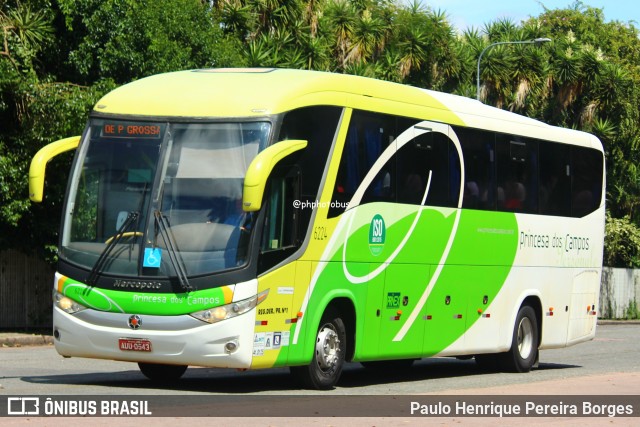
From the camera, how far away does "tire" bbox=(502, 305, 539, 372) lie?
64.7 ft

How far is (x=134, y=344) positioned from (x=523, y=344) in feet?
27.4

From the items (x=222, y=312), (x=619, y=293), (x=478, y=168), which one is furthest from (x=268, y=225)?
(x=619, y=293)

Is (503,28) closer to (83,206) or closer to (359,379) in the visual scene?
(359,379)

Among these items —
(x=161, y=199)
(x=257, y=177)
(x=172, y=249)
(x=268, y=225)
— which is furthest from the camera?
(x=268, y=225)

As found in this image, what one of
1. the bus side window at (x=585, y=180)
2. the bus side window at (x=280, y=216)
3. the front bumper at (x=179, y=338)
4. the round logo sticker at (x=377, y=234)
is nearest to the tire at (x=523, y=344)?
the bus side window at (x=585, y=180)

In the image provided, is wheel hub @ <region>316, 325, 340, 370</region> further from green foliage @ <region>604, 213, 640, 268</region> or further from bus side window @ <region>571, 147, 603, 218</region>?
green foliage @ <region>604, 213, 640, 268</region>

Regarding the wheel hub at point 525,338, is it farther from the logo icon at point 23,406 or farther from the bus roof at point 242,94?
the logo icon at point 23,406

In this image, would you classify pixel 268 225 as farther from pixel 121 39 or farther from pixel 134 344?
pixel 121 39

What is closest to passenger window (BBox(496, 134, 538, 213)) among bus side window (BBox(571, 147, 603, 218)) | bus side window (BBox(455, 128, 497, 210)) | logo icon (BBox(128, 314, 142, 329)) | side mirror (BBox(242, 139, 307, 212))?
bus side window (BBox(455, 128, 497, 210))

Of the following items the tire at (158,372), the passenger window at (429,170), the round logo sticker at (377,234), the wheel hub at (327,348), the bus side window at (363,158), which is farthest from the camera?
the passenger window at (429,170)

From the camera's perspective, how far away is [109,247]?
13.9 meters

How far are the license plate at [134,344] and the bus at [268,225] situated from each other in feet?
0.06

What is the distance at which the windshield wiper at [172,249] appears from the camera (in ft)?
44.4

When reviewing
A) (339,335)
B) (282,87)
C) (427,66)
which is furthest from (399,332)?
(427,66)
